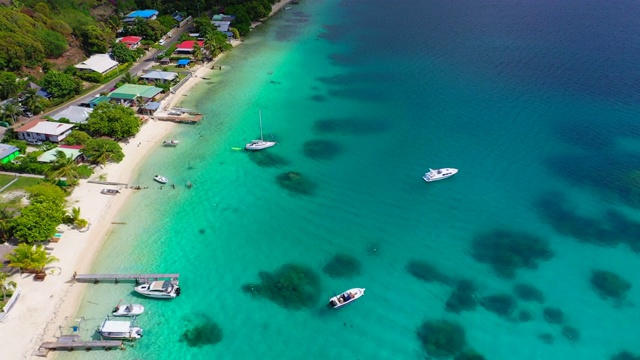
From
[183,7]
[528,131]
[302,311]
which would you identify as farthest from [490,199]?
[183,7]

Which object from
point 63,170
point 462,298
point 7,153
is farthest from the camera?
point 7,153

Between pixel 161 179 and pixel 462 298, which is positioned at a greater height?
pixel 161 179

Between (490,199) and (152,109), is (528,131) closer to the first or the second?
(490,199)

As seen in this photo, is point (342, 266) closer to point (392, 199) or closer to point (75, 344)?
point (392, 199)

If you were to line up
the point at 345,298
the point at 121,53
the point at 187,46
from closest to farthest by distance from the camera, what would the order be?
the point at 345,298 → the point at 121,53 → the point at 187,46

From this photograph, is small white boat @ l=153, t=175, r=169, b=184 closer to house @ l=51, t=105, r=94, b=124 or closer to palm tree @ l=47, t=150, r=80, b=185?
palm tree @ l=47, t=150, r=80, b=185

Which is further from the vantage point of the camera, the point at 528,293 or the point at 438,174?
the point at 438,174

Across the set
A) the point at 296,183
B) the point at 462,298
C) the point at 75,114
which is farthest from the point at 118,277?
the point at 75,114

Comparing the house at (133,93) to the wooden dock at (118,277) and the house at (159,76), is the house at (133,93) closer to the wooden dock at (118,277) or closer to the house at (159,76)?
the house at (159,76)

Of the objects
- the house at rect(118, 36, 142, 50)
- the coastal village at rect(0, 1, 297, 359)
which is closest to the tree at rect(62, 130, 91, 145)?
the coastal village at rect(0, 1, 297, 359)
